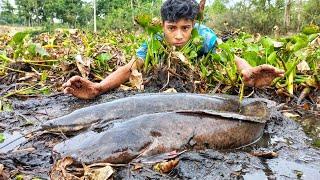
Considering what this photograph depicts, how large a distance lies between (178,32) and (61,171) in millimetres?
2470

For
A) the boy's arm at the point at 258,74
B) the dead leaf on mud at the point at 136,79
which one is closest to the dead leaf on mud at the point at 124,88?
the dead leaf on mud at the point at 136,79

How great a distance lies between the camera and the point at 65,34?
31.7 ft

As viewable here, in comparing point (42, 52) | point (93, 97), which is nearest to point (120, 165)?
point (93, 97)

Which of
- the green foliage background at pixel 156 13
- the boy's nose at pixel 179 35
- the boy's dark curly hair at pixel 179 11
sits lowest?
the green foliage background at pixel 156 13

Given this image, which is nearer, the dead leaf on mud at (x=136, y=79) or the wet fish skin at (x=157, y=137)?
the wet fish skin at (x=157, y=137)

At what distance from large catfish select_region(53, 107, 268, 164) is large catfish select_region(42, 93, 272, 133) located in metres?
0.22

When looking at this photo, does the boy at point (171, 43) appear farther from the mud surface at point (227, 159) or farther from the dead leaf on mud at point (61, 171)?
the dead leaf on mud at point (61, 171)

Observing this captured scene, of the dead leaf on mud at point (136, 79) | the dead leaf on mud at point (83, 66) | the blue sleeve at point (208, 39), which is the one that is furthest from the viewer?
the dead leaf on mud at point (83, 66)

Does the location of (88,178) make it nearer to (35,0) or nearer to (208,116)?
(208,116)

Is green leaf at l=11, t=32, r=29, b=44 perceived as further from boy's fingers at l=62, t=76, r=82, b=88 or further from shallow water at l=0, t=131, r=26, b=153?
shallow water at l=0, t=131, r=26, b=153

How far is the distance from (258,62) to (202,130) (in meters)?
1.88

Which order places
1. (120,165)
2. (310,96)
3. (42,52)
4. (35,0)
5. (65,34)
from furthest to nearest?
(35,0) < (65,34) < (42,52) < (310,96) < (120,165)

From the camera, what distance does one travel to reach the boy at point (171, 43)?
3.77m

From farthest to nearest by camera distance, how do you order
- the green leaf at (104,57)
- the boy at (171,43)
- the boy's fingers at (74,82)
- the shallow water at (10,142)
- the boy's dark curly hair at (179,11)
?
1. the green leaf at (104,57)
2. the boy's dark curly hair at (179,11)
3. the boy at (171,43)
4. the boy's fingers at (74,82)
5. the shallow water at (10,142)
